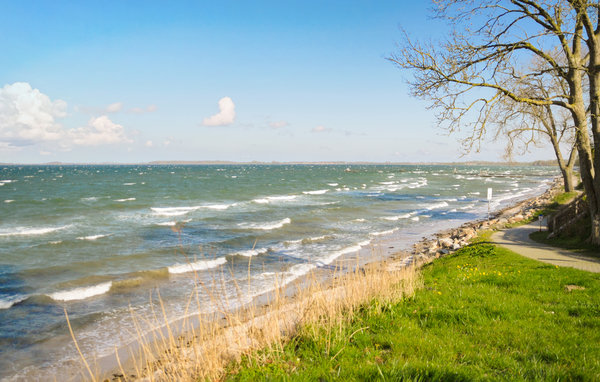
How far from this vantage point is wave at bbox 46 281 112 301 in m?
12.2

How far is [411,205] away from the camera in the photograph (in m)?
39.2

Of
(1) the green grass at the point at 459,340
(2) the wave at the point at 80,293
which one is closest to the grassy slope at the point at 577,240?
(1) the green grass at the point at 459,340

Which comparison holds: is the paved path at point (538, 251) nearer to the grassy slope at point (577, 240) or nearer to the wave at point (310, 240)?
the grassy slope at point (577, 240)

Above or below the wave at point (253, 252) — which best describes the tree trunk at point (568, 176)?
above

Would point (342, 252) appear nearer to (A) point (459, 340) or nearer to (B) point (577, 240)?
(B) point (577, 240)

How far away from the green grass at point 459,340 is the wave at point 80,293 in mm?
9234

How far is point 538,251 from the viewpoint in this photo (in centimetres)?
1377

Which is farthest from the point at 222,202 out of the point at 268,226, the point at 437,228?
the point at 437,228

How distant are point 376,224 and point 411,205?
44.3 feet

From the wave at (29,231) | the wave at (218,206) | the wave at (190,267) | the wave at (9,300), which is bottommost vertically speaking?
the wave at (9,300)

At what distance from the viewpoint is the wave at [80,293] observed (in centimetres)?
1218

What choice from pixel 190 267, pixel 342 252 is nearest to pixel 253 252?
pixel 190 267

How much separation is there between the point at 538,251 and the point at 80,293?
16763 mm

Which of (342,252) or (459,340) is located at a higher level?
(459,340)
